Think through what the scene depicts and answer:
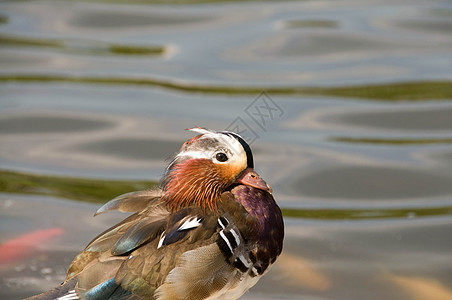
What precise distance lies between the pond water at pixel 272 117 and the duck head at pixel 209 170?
4.07 ft

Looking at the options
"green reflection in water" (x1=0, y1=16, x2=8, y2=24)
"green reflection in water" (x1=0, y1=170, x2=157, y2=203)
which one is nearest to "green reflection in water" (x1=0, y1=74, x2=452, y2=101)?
"green reflection in water" (x1=0, y1=170, x2=157, y2=203)

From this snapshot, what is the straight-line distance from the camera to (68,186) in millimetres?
6461

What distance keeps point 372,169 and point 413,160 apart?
0.42 metres

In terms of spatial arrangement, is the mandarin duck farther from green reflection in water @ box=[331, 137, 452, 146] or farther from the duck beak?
green reflection in water @ box=[331, 137, 452, 146]

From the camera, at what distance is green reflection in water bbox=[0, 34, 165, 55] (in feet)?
29.7

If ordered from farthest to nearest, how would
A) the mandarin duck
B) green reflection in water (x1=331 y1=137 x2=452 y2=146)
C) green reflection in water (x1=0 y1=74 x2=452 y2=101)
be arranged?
green reflection in water (x1=0 y1=74 x2=452 y2=101)
green reflection in water (x1=331 y1=137 x2=452 y2=146)
the mandarin duck

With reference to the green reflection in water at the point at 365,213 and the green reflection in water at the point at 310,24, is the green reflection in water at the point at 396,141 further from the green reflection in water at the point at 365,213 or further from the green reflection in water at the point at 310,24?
the green reflection in water at the point at 310,24

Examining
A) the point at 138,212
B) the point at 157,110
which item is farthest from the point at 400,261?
the point at 157,110

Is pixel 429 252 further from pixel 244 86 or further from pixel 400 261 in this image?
pixel 244 86

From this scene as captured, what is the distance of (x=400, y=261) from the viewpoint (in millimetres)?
5430

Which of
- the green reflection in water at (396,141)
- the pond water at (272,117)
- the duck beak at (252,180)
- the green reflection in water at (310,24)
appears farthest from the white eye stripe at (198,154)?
the green reflection in water at (310,24)

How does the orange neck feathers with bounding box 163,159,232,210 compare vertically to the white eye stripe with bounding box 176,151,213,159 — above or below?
below

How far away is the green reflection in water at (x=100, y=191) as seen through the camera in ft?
20.0

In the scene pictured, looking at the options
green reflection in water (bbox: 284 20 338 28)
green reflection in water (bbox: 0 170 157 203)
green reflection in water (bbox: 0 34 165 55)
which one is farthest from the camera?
green reflection in water (bbox: 284 20 338 28)
